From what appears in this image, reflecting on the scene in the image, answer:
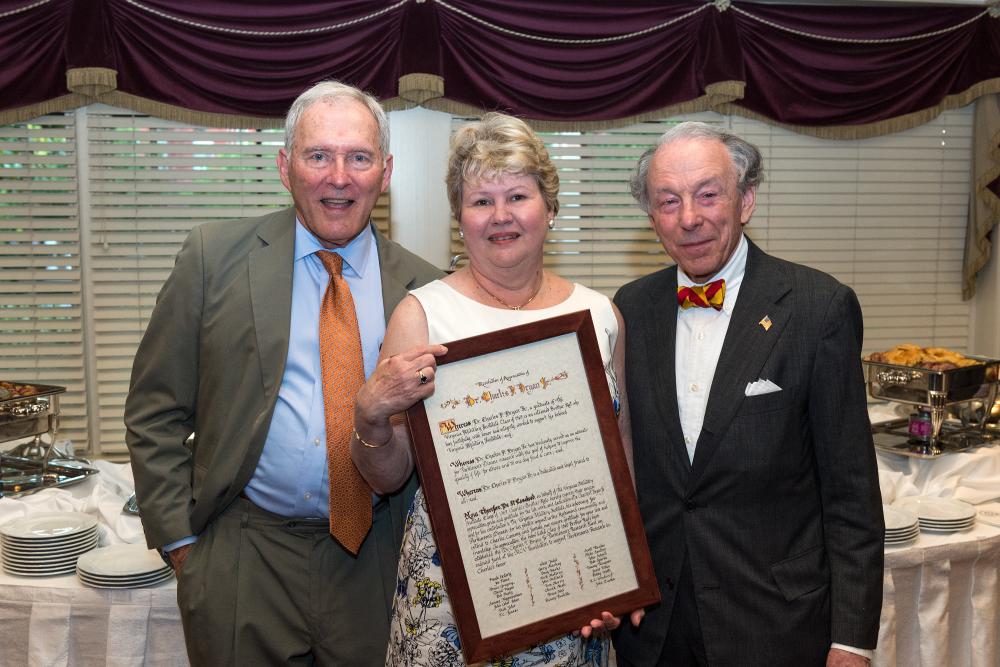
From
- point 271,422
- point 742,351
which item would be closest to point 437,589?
point 271,422

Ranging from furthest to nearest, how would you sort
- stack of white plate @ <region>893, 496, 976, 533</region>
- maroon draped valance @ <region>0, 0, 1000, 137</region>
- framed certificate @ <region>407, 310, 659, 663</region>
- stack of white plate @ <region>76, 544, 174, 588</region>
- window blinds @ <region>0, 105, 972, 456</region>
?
1. window blinds @ <region>0, 105, 972, 456</region>
2. maroon draped valance @ <region>0, 0, 1000, 137</region>
3. stack of white plate @ <region>893, 496, 976, 533</region>
4. stack of white plate @ <region>76, 544, 174, 588</region>
5. framed certificate @ <region>407, 310, 659, 663</region>

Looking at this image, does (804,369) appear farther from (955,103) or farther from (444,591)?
(955,103)

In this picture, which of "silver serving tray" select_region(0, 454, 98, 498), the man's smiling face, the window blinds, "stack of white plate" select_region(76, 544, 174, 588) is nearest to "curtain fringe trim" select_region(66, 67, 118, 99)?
the window blinds

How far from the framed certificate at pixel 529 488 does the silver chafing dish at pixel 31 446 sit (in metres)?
2.24

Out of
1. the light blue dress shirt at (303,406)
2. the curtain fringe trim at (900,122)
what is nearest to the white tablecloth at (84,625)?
the light blue dress shirt at (303,406)

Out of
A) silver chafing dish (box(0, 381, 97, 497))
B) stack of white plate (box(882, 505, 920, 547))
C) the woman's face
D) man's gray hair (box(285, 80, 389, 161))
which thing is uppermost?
man's gray hair (box(285, 80, 389, 161))

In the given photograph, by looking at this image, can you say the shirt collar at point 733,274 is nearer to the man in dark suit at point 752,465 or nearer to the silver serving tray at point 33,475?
the man in dark suit at point 752,465

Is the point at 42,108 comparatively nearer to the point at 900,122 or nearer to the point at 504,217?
the point at 504,217

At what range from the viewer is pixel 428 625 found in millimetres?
1808

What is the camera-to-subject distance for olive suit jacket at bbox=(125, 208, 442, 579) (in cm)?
197

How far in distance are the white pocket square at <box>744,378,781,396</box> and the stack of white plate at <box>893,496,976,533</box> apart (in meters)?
1.44

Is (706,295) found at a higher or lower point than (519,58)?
lower

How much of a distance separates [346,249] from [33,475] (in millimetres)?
2002

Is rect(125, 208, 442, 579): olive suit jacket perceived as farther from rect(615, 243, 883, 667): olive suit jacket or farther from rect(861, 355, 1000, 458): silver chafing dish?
rect(861, 355, 1000, 458): silver chafing dish
